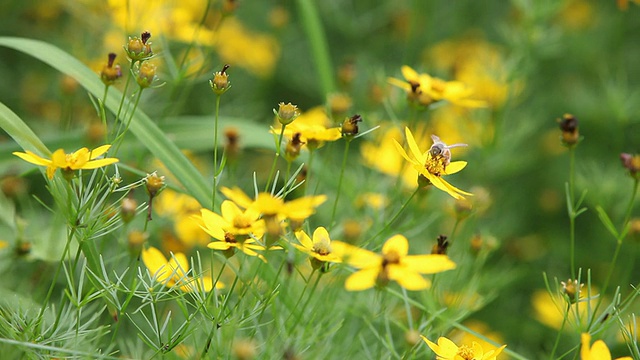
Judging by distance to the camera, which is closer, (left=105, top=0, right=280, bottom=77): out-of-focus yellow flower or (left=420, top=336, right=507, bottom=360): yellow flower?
(left=420, top=336, right=507, bottom=360): yellow flower

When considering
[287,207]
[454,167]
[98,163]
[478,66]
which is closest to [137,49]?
[98,163]

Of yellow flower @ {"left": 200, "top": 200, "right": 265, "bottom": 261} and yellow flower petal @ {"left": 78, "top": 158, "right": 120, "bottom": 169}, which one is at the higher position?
yellow flower petal @ {"left": 78, "top": 158, "right": 120, "bottom": 169}

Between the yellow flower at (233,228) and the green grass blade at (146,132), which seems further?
the green grass blade at (146,132)

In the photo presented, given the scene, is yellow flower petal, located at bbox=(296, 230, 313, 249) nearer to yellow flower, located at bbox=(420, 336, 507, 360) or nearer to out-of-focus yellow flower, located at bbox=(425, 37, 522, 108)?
yellow flower, located at bbox=(420, 336, 507, 360)

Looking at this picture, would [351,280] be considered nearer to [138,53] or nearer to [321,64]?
[138,53]

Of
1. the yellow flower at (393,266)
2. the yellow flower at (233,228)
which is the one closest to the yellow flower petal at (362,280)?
the yellow flower at (393,266)

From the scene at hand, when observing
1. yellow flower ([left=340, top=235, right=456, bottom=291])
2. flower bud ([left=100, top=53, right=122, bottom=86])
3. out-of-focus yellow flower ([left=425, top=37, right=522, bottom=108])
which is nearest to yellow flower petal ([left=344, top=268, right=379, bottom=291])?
yellow flower ([left=340, top=235, right=456, bottom=291])

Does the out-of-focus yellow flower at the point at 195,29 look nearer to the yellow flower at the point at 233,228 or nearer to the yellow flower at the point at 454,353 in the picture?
the yellow flower at the point at 233,228
